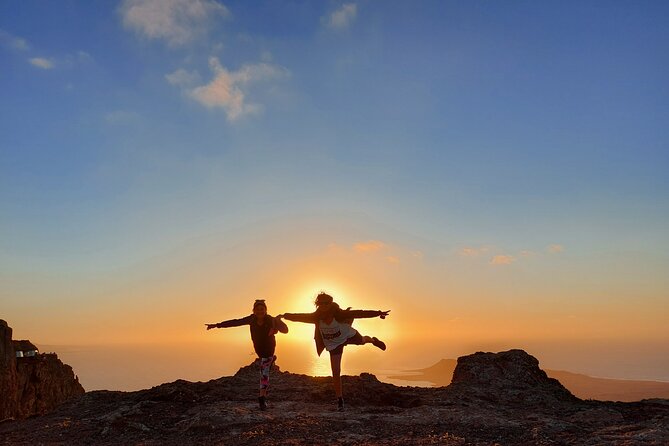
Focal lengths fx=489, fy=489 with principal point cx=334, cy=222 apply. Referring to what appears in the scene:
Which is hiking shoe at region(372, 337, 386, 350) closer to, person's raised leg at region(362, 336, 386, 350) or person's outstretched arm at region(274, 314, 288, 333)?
person's raised leg at region(362, 336, 386, 350)

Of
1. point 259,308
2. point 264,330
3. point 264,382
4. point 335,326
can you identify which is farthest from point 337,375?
point 259,308

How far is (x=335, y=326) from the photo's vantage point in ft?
42.0

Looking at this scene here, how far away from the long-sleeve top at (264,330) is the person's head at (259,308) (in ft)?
0.45

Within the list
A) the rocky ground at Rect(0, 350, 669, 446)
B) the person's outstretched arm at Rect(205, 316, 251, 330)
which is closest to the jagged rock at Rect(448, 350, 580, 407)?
the rocky ground at Rect(0, 350, 669, 446)

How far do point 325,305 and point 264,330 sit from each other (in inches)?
67.0

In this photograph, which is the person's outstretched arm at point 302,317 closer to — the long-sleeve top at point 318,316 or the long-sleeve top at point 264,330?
the long-sleeve top at point 318,316

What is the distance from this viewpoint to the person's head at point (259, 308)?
12.7m

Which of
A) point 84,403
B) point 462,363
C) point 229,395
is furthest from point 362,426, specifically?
point 84,403

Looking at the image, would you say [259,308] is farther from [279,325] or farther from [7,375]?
[7,375]

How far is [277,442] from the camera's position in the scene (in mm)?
8852

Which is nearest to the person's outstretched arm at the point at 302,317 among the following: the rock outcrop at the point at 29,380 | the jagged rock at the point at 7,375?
the rock outcrop at the point at 29,380

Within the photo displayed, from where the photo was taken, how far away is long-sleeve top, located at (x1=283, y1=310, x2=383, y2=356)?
42.3 ft

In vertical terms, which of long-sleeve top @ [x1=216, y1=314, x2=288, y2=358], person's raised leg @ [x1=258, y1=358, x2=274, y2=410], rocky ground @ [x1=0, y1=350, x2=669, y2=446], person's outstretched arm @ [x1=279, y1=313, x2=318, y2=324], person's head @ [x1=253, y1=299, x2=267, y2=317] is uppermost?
person's head @ [x1=253, y1=299, x2=267, y2=317]

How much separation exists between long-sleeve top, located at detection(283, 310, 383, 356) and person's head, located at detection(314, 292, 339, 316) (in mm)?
152
